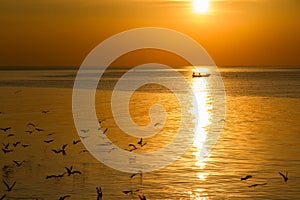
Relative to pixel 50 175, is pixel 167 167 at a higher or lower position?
higher

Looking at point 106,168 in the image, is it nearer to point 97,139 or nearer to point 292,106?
point 97,139

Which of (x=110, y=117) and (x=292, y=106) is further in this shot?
(x=292, y=106)

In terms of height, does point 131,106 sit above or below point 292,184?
→ above

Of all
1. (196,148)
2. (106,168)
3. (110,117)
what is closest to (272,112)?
(110,117)

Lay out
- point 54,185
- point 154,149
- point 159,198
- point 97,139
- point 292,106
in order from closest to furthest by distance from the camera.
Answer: point 159,198
point 54,185
point 154,149
point 97,139
point 292,106

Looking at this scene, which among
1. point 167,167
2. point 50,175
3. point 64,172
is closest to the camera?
point 50,175

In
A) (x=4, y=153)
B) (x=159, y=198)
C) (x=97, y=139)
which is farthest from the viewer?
(x=97, y=139)

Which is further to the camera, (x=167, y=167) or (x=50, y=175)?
(x=167, y=167)

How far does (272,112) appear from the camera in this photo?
163 ft

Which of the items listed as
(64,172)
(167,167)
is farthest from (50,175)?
(167,167)

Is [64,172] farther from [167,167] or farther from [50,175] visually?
[167,167]

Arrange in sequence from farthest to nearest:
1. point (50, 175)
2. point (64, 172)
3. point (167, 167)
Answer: point (167, 167) → point (64, 172) → point (50, 175)

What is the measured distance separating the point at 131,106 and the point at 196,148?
27242 mm

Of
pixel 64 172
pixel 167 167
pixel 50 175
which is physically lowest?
pixel 50 175
